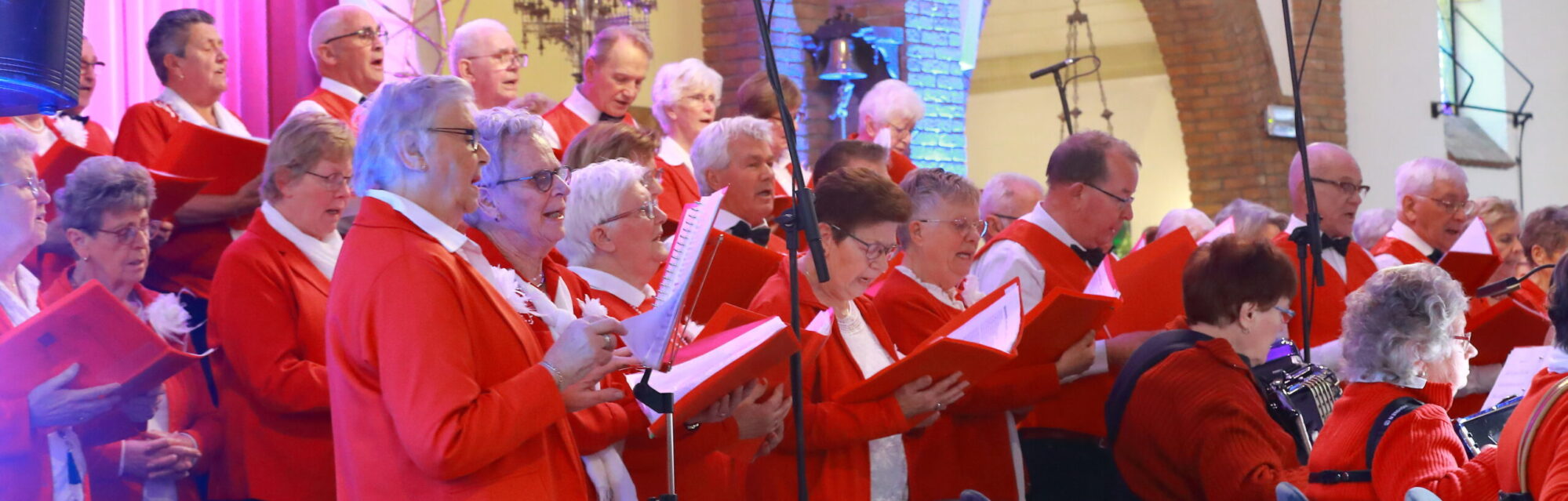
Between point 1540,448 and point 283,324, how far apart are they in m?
2.33

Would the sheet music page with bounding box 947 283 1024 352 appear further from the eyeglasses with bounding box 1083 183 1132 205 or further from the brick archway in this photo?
the brick archway

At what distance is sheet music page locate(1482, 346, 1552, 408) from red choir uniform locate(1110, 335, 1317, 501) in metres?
0.56

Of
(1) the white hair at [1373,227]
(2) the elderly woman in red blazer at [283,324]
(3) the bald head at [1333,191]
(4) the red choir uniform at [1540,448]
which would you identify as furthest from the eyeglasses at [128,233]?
(1) the white hair at [1373,227]

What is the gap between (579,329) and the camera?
7.41 feet

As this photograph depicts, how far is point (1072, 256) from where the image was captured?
167 inches

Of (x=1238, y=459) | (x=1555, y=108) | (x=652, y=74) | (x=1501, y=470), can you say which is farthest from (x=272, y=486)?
(x=1555, y=108)

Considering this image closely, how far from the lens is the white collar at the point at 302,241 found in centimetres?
312

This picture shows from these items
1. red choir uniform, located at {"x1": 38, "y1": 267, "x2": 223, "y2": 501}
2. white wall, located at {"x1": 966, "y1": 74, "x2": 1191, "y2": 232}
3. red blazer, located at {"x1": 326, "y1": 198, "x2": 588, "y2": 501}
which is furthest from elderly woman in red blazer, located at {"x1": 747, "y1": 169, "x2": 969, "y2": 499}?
white wall, located at {"x1": 966, "y1": 74, "x2": 1191, "y2": 232}

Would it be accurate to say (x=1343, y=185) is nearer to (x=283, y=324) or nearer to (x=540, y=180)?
(x=540, y=180)

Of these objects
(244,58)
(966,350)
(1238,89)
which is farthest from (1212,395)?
(1238,89)

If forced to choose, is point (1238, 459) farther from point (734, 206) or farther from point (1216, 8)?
point (1216, 8)

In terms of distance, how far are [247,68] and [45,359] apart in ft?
8.49

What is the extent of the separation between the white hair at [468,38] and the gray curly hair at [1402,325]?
292 cm

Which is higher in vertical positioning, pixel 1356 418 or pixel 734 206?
pixel 734 206
